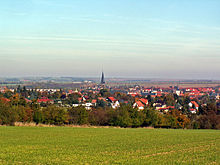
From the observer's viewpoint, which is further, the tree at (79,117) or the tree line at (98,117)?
the tree at (79,117)

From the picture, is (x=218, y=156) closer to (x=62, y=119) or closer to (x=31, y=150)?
(x=31, y=150)

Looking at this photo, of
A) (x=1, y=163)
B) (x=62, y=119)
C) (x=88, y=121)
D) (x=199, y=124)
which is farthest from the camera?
(x=199, y=124)

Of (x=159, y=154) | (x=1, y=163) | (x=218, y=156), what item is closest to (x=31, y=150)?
(x=1, y=163)

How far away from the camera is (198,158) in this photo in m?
14.5

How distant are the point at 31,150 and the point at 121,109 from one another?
1426 inches

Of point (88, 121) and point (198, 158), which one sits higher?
point (198, 158)

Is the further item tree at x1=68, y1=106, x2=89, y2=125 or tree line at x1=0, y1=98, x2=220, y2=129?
tree at x1=68, y1=106, x2=89, y2=125

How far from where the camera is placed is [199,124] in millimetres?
55969

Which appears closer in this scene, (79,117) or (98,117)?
(79,117)

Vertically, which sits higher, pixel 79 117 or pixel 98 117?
pixel 79 117

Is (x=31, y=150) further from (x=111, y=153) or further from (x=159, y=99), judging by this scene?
(x=159, y=99)

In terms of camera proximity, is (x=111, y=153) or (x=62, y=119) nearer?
(x=111, y=153)

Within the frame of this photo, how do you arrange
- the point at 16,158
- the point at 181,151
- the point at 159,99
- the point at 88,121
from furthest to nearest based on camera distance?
the point at 159,99 → the point at 88,121 → the point at 181,151 → the point at 16,158

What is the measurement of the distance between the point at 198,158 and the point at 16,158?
9.13 meters
